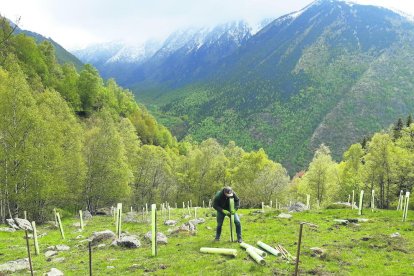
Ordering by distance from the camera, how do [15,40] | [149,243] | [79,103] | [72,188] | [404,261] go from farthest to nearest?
1. [79,103]
2. [15,40]
3. [72,188]
4. [149,243]
5. [404,261]

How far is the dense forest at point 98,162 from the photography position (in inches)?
1686

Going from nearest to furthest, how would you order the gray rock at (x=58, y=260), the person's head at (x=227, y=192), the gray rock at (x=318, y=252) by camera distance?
the gray rock at (x=318, y=252)
the gray rock at (x=58, y=260)
the person's head at (x=227, y=192)

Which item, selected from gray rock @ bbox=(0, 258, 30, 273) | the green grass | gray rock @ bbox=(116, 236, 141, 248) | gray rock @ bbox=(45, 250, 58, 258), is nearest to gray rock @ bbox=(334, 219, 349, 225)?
the green grass

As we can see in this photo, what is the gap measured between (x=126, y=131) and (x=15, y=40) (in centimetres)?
3649

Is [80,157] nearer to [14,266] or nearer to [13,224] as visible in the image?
[13,224]

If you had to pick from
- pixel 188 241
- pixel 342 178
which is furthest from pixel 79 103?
pixel 188 241

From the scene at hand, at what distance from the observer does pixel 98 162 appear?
6338cm

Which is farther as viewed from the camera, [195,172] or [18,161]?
[195,172]

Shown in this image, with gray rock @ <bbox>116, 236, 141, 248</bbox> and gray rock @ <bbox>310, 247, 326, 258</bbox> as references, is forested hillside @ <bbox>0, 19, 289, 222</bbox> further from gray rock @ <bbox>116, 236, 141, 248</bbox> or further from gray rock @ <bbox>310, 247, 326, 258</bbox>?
gray rock @ <bbox>310, 247, 326, 258</bbox>

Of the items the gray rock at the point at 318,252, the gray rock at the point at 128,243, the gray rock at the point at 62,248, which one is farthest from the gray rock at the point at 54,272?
the gray rock at the point at 318,252

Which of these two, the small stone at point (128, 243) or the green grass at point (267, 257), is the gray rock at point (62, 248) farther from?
the small stone at point (128, 243)

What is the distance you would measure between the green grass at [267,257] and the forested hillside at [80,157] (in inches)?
496

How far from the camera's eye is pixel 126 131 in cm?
8469

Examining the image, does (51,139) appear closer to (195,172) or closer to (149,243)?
(149,243)
